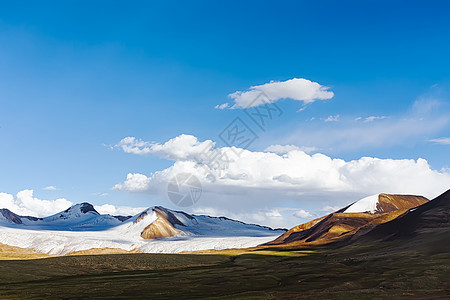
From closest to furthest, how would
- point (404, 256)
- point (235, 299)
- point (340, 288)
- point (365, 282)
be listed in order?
point (235, 299)
point (340, 288)
point (365, 282)
point (404, 256)

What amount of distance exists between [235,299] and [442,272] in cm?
5947

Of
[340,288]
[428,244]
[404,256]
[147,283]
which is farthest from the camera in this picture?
[428,244]

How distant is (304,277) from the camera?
406 feet

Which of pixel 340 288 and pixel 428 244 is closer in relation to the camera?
pixel 340 288

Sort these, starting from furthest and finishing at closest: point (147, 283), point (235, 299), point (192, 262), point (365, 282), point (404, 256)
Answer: point (192, 262) < point (404, 256) < point (147, 283) < point (365, 282) < point (235, 299)

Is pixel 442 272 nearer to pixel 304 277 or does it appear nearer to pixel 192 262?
pixel 304 277

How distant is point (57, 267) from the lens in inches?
6585

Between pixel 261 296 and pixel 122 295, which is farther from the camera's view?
pixel 122 295

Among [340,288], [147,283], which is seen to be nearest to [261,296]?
[340,288]

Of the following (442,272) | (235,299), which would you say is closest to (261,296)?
(235,299)

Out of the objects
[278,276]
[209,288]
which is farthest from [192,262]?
[209,288]

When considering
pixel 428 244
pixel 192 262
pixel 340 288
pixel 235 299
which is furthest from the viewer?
pixel 192 262

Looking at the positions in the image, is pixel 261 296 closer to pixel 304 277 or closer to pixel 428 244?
pixel 304 277

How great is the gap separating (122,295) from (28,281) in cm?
5383
